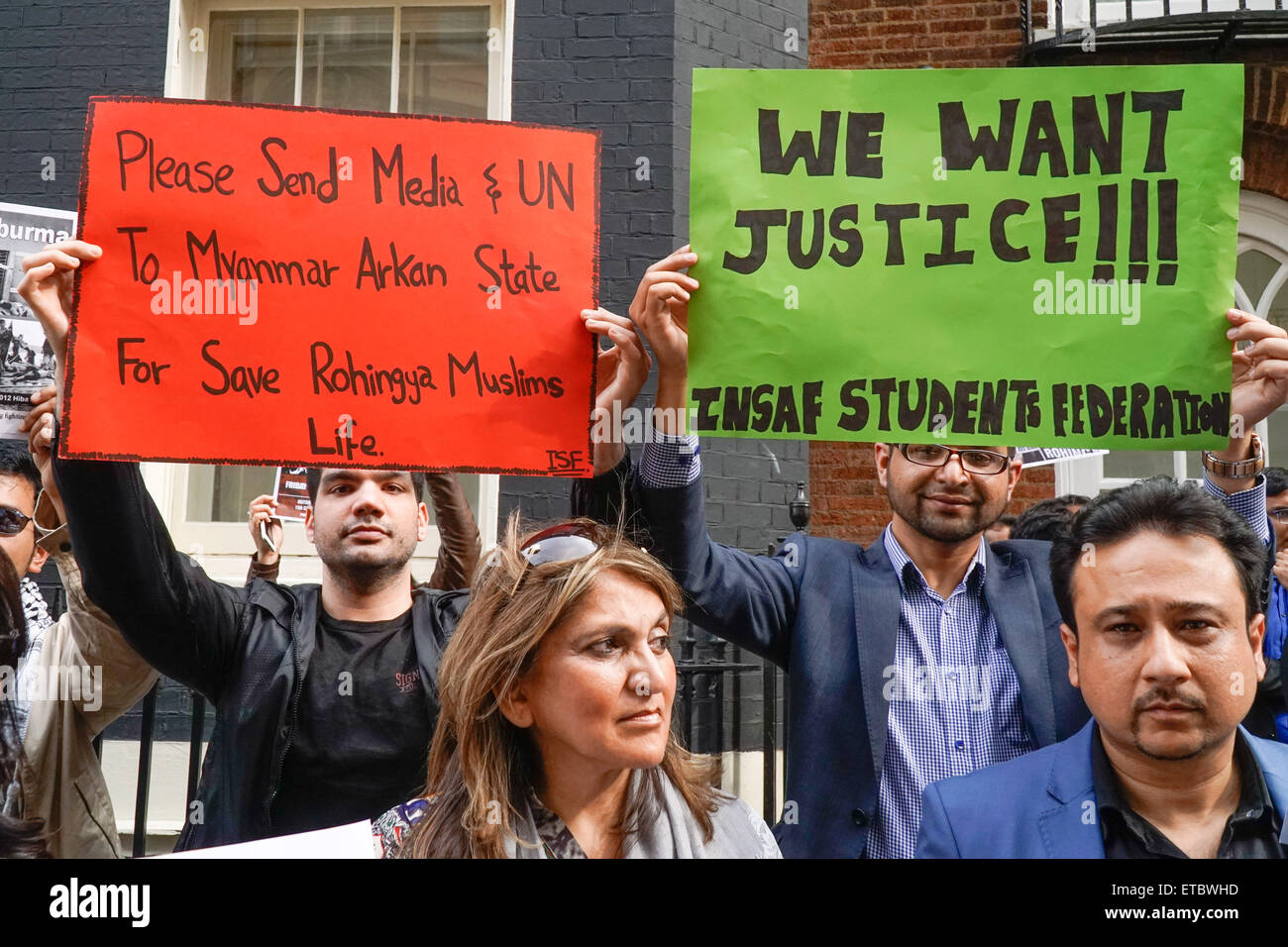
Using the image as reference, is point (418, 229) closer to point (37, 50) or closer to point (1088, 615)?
point (1088, 615)

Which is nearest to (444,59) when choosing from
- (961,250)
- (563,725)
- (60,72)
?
(60,72)

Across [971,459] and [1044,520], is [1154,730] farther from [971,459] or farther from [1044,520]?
[1044,520]

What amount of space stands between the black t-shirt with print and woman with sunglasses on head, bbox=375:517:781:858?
381 millimetres

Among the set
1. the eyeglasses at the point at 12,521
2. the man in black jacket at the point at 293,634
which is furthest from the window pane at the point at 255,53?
the man in black jacket at the point at 293,634

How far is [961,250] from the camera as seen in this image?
7.88 ft

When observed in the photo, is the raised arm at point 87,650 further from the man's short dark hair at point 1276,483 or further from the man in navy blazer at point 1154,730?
the man's short dark hair at point 1276,483

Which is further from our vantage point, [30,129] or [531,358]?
[30,129]

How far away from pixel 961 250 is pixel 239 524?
427cm

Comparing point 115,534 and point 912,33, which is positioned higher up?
point 912,33

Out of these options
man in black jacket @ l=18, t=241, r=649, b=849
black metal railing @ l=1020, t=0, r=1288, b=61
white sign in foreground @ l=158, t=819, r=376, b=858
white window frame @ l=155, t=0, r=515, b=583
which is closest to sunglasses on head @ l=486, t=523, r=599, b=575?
man in black jacket @ l=18, t=241, r=649, b=849

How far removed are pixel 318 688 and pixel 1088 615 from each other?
60.5 inches
